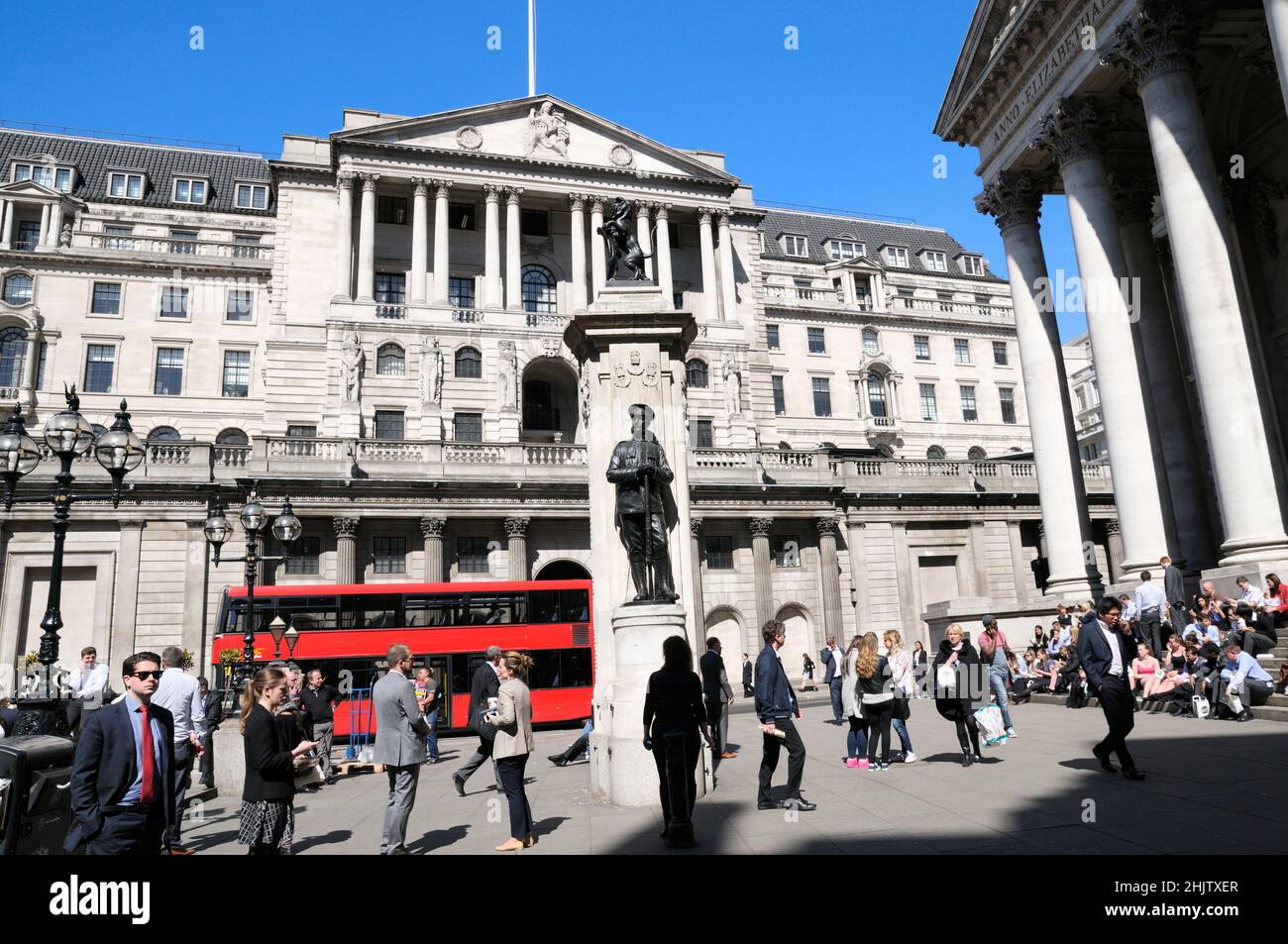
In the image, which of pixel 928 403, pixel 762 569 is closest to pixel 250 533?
pixel 762 569

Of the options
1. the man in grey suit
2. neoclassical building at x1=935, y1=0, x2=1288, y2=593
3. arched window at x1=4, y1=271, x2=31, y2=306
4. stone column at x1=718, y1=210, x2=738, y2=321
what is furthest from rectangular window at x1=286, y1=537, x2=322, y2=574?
the man in grey suit

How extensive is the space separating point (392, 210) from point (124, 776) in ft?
159

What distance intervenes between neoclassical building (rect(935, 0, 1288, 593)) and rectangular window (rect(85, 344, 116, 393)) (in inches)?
1831

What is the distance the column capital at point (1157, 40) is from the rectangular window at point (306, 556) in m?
33.1

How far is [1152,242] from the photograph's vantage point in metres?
26.3

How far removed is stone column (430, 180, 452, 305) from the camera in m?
46.7

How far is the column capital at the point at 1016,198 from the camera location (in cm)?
2684

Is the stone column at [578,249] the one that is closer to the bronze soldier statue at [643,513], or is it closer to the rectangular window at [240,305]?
the rectangular window at [240,305]

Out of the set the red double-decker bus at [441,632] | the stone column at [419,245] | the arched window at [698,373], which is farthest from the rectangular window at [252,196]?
the red double-decker bus at [441,632]

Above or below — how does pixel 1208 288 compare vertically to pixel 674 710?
above

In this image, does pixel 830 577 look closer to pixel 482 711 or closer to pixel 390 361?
pixel 390 361
